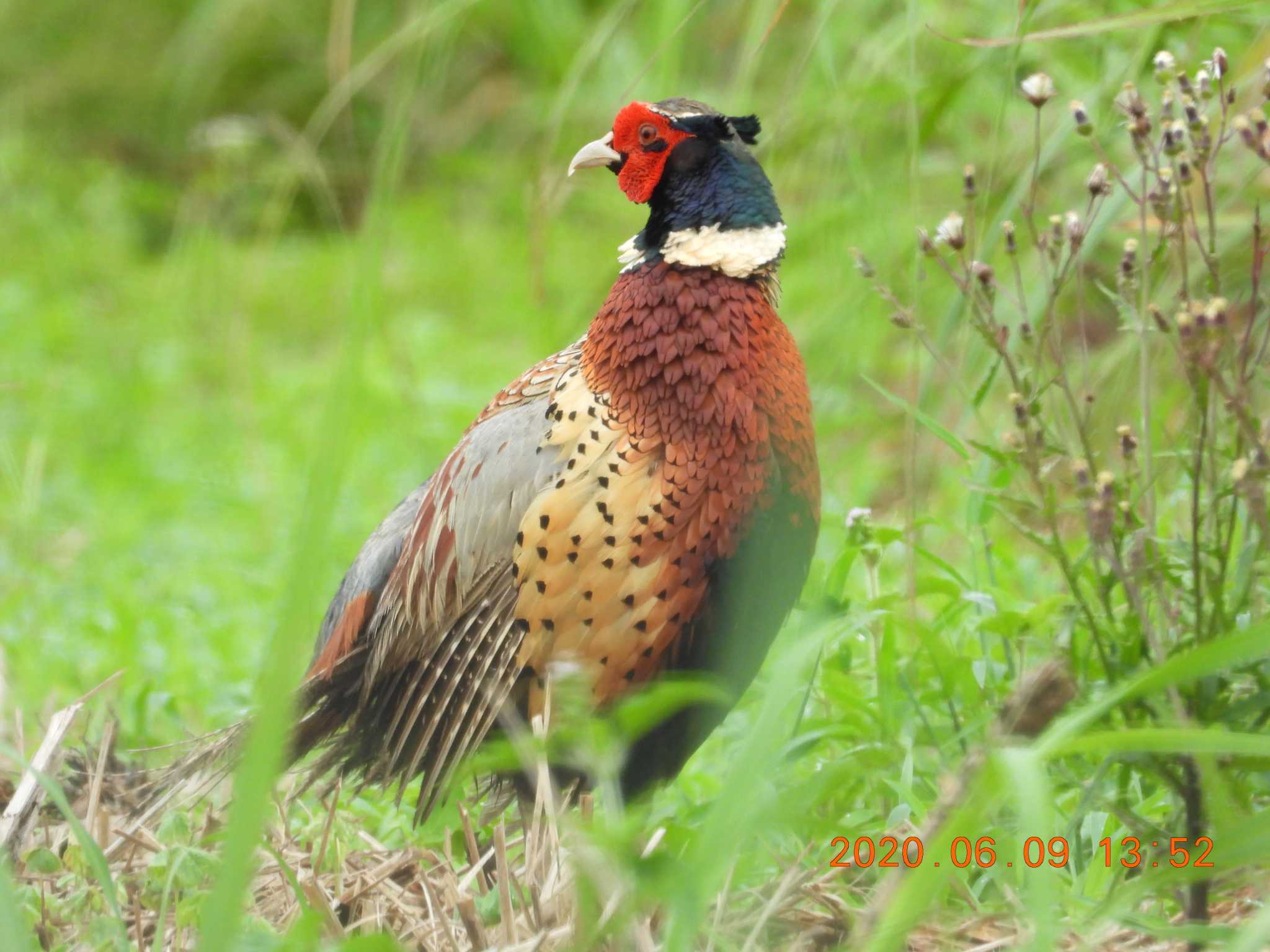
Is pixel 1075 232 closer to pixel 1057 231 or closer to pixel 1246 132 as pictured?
pixel 1057 231

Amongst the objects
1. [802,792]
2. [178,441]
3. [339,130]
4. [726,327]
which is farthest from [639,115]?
[339,130]

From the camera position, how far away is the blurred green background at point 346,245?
296 cm

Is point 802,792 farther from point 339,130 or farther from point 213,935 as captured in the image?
point 339,130

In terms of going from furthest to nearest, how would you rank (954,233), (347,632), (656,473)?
(347,632) < (656,473) < (954,233)

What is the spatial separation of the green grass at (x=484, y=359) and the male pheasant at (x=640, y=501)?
0.47ft

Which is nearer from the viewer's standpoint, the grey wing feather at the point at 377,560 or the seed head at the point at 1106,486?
the seed head at the point at 1106,486

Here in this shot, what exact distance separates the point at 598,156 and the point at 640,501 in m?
0.57

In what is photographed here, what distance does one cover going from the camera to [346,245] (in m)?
6.06

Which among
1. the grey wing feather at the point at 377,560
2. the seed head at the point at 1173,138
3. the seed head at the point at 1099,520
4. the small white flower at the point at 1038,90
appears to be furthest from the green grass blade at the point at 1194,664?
the grey wing feather at the point at 377,560

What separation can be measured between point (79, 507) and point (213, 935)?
152 inches

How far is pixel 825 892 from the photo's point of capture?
2.01 metres

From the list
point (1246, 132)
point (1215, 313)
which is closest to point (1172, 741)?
point (1215, 313)

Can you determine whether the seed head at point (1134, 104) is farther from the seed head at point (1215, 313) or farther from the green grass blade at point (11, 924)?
the green grass blade at point (11, 924)

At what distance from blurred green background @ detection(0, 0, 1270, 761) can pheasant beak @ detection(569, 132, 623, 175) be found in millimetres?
114
